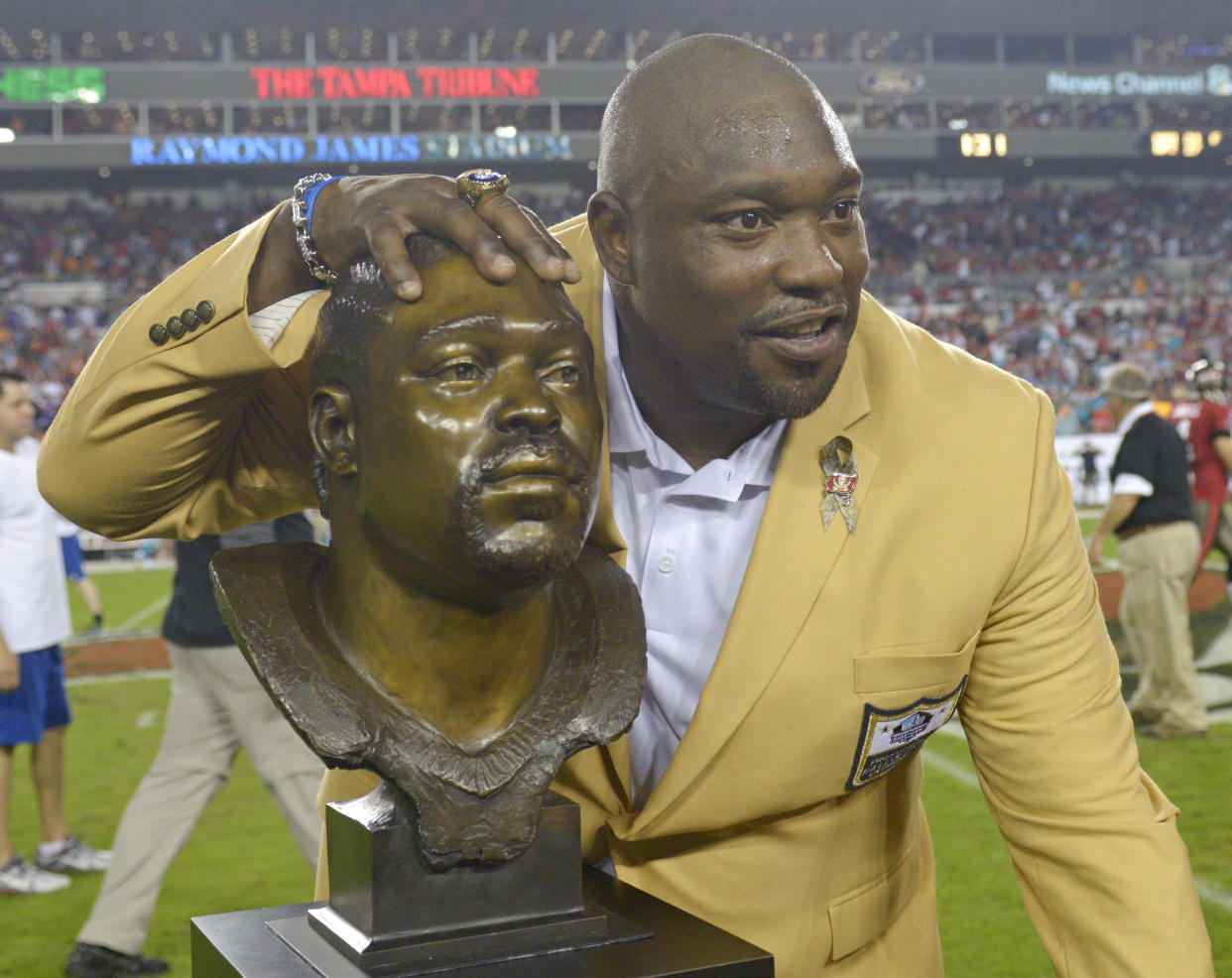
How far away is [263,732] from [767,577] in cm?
257

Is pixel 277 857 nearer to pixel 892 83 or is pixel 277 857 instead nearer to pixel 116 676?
pixel 116 676

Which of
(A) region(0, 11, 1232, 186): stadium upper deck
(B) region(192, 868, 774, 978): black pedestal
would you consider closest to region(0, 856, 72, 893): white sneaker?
(B) region(192, 868, 774, 978): black pedestal

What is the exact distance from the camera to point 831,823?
175 centimetres

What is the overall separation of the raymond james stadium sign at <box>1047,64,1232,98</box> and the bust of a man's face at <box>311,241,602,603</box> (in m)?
30.6

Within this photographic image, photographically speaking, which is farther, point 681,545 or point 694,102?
point 681,545

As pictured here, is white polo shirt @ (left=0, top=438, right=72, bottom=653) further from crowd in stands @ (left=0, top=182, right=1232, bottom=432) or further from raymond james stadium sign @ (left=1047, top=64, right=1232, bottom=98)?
raymond james stadium sign @ (left=1047, top=64, right=1232, bottom=98)

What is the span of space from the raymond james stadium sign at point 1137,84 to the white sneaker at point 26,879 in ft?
95.0

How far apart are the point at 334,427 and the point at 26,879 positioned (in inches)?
146

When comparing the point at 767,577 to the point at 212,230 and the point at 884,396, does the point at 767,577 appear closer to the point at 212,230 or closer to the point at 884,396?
the point at 884,396

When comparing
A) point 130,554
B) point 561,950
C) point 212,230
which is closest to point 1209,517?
point 561,950

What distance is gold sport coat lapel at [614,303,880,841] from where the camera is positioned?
1.61 metres

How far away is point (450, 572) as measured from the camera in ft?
4.57

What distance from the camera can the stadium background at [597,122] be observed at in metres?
25.1

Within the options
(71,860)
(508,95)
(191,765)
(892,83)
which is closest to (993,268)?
(892,83)
